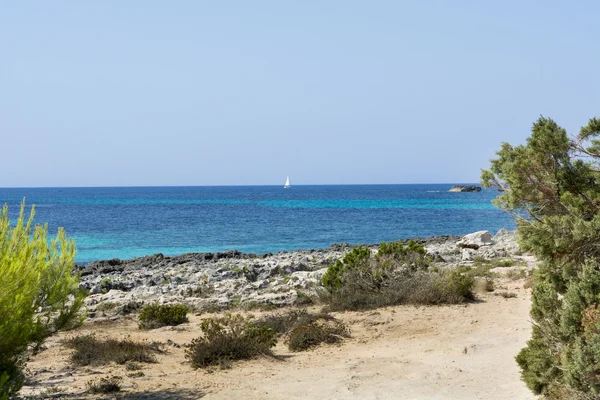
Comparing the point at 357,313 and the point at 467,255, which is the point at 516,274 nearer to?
the point at 467,255

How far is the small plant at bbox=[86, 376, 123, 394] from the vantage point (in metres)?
9.70

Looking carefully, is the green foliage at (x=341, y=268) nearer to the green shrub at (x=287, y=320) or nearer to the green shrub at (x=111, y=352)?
the green shrub at (x=287, y=320)

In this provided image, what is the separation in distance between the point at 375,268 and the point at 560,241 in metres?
10.1

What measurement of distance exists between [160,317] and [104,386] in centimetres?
588

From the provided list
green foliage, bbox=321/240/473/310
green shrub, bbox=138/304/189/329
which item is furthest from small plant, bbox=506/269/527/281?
green shrub, bbox=138/304/189/329

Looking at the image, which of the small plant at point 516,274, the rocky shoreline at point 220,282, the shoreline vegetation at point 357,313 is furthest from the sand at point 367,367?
the small plant at point 516,274

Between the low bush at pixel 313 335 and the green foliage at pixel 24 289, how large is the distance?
4743mm

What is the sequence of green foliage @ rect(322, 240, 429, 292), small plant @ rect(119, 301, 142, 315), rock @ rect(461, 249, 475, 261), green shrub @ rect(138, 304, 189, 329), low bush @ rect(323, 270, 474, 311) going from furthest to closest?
1. rock @ rect(461, 249, 475, 261)
2. small plant @ rect(119, 301, 142, 315)
3. green foliage @ rect(322, 240, 429, 292)
4. low bush @ rect(323, 270, 474, 311)
5. green shrub @ rect(138, 304, 189, 329)

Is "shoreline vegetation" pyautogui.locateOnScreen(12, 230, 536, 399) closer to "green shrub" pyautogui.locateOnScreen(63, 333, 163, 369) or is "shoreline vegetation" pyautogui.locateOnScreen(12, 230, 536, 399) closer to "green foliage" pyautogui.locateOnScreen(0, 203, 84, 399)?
"green shrub" pyautogui.locateOnScreen(63, 333, 163, 369)

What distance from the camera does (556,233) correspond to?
23.6 ft

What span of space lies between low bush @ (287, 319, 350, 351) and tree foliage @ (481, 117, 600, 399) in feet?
17.6

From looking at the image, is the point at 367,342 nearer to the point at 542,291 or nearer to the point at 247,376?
the point at 247,376

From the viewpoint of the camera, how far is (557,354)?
751 cm

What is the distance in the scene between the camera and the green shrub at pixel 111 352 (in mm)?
11766
